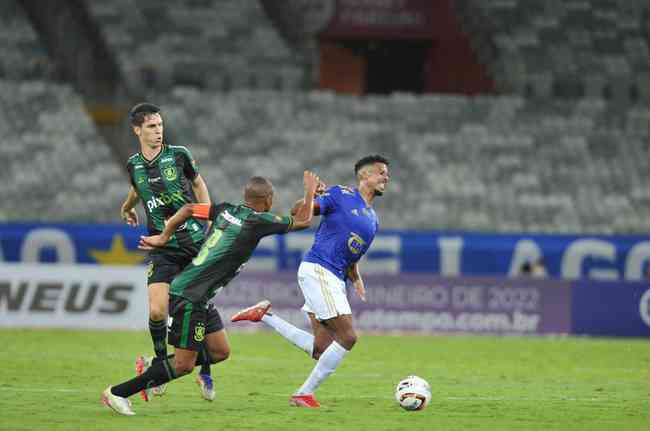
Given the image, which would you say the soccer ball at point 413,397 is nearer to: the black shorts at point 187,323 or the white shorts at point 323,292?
the white shorts at point 323,292

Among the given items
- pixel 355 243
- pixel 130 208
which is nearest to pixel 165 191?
pixel 130 208

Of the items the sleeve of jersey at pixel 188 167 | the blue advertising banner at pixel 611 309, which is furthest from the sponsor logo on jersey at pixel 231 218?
the blue advertising banner at pixel 611 309

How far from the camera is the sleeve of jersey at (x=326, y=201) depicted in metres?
11.0

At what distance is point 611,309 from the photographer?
21219 millimetres

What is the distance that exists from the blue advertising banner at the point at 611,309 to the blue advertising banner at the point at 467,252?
2309 mm

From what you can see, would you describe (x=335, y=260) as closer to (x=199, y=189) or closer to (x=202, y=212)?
(x=199, y=189)

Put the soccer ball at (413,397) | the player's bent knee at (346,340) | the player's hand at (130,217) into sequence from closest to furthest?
the soccer ball at (413,397), the player's bent knee at (346,340), the player's hand at (130,217)

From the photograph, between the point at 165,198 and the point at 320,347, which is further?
the point at 320,347

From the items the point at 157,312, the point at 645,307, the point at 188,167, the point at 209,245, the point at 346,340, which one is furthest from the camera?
the point at 645,307

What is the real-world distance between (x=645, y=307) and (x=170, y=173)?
12.1 meters

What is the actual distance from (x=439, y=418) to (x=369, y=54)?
22.7 metres

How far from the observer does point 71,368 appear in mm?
14047

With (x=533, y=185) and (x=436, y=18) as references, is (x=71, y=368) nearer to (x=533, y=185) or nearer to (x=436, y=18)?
(x=533, y=185)

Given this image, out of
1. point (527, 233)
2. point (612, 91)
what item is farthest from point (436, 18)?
point (527, 233)
